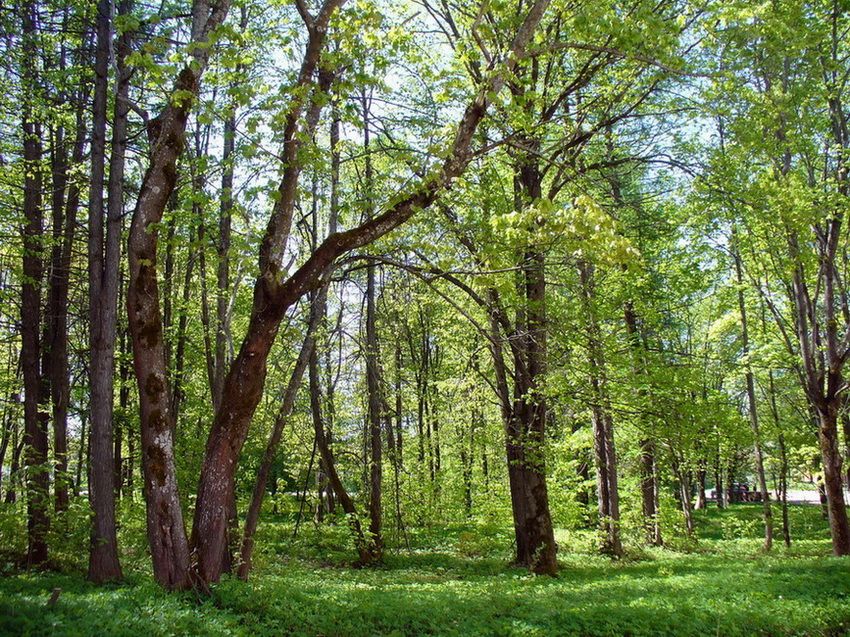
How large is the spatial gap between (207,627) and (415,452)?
1563 cm

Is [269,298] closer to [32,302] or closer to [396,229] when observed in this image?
[396,229]

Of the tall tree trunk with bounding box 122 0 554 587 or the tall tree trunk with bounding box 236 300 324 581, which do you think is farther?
the tall tree trunk with bounding box 236 300 324 581

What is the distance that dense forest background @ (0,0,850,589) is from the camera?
5109 millimetres

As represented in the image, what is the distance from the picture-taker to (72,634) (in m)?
3.49

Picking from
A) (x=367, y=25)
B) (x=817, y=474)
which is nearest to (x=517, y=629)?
(x=367, y=25)

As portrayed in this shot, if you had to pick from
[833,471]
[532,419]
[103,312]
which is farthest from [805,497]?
[103,312]

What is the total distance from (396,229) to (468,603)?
14.8 feet

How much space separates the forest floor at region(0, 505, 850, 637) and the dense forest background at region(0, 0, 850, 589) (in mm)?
569

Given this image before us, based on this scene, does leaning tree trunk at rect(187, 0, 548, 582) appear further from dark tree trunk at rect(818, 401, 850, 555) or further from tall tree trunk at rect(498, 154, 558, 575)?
dark tree trunk at rect(818, 401, 850, 555)

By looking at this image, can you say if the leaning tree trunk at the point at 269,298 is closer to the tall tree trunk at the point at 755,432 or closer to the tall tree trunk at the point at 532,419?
the tall tree trunk at the point at 532,419

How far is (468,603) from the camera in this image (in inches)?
258

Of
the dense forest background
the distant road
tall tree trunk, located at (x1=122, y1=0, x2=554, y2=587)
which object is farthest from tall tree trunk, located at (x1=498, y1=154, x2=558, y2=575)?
the distant road

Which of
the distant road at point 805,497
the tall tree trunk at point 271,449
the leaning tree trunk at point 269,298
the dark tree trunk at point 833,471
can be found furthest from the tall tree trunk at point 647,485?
the distant road at point 805,497

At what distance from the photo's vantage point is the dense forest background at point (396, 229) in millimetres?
5109
